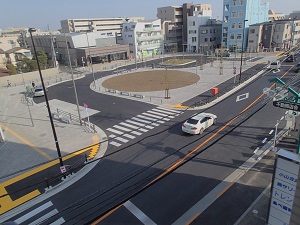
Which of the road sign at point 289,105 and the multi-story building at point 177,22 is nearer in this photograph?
the road sign at point 289,105

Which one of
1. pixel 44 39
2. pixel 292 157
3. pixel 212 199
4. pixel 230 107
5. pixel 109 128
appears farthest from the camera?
pixel 44 39

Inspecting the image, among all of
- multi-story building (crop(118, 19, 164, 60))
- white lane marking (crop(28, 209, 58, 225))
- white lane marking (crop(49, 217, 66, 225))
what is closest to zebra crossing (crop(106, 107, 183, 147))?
white lane marking (crop(28, 209, 58, 225))

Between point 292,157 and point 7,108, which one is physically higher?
point 292,157

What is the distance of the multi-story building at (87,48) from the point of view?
70.4 meters

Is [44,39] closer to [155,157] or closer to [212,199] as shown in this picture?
[155,157]

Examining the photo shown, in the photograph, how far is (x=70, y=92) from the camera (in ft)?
134

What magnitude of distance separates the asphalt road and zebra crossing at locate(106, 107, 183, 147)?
1.07 meters

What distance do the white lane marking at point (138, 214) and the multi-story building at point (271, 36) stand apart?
7540 cm

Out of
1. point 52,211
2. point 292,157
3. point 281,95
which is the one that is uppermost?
point 281,95

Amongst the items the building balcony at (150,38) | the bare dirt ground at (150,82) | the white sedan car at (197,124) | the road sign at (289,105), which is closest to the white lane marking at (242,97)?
the bare dirt ground at (150,82)

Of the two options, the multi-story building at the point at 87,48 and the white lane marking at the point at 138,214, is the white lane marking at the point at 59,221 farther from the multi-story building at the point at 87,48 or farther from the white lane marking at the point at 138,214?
the multi-story building at the point at 87,48

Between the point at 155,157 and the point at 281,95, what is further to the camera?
the point at 155,157

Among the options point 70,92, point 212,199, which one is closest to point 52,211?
point 212,199

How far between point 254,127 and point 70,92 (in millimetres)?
31555
